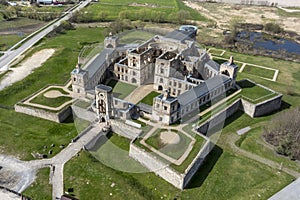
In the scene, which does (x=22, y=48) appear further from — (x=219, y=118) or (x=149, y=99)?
(x=219, y=118)

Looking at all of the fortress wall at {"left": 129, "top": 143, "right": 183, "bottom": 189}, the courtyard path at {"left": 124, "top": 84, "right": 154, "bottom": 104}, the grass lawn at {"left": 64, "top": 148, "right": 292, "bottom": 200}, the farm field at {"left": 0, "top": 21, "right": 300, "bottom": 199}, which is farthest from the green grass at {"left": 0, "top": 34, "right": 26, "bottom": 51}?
the fortress wall at {"left": 129, "top": 143, "right": 183, "bottom": 189}

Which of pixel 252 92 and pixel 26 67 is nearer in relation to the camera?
pixel 252 92

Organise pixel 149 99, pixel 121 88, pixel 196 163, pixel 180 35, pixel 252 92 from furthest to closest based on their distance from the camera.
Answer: pixel 180 35 → pixel 121 88 → pixel 252 92 → pixel 149 99 → pixel 196 163

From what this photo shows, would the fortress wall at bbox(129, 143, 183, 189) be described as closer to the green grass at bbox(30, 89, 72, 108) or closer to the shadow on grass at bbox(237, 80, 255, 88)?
the green grass at bbox(30, 89, 72, 108)

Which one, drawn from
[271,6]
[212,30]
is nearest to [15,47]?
[212,30]

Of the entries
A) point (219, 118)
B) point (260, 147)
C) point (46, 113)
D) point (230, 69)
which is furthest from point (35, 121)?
point (260, 147)

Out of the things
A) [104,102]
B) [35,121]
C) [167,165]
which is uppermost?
[104,102]

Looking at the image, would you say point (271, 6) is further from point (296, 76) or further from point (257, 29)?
point (296, 76)
